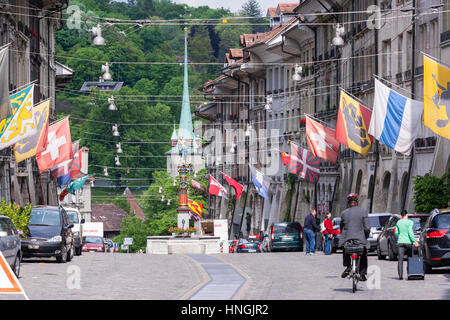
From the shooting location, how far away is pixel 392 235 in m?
32.1

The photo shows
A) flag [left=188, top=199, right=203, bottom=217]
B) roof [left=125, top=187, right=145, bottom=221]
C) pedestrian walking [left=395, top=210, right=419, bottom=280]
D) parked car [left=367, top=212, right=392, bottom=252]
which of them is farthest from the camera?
roof [left=125, top=187, right=145, bottom=221]

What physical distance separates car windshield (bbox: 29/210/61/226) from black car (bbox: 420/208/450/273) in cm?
1246

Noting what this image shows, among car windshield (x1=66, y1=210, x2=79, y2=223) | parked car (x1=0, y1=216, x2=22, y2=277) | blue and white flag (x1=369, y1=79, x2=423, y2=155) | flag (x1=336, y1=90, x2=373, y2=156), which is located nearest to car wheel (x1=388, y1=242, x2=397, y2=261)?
blue and white flag (x1=369, y1=79, x2=423, y2=155)

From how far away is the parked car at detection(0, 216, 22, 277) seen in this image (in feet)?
75.5

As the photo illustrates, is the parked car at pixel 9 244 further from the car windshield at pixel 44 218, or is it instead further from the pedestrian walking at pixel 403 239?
the pedestrian walking at pixel 403 239

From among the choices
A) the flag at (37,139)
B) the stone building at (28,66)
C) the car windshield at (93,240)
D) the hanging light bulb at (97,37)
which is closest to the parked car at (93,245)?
the car windshield at (93,240)

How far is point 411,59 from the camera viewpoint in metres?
45.0

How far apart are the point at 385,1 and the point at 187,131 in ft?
346

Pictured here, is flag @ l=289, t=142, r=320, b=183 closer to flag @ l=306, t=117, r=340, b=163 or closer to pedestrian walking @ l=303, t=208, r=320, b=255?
flag @ l=306, t=117, r=340, b=163

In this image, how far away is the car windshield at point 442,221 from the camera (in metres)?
25.1
